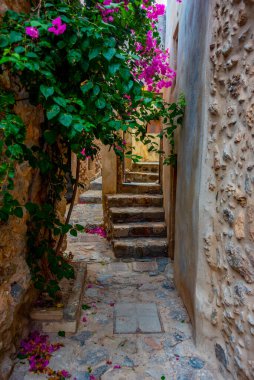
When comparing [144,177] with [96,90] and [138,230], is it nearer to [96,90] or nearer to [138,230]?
[138,230]

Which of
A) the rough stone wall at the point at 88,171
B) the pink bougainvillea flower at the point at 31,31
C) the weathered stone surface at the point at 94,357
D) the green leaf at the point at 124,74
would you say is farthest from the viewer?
the rough stone wall at the point at 88,171

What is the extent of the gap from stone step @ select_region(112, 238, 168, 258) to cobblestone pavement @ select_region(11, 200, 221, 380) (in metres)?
0.65

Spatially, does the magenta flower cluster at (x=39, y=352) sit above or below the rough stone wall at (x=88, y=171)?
below

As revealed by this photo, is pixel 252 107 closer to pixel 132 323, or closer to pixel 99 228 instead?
pixel 132 323

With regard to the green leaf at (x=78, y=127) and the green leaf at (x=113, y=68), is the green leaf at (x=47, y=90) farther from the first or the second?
the green leaf at (x=113, y=68)

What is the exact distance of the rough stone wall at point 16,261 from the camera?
219 cm

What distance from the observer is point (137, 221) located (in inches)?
228

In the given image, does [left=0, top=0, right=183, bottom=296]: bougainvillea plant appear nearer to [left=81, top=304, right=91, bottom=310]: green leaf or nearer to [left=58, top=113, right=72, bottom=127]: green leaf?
[left=58, top=113, right=72, bottom=127]: green leaf

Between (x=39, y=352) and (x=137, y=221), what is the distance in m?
3.44

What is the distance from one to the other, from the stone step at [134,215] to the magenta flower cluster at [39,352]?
3075 mm

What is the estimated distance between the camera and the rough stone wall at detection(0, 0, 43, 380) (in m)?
2.19

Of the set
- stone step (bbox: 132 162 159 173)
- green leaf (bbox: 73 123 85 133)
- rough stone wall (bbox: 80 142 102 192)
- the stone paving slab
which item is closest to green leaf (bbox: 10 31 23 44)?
green leaf (bbox: 73 123 85 133)

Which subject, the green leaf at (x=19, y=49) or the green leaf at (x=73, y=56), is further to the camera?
the green leaf at (x=73, y=56)

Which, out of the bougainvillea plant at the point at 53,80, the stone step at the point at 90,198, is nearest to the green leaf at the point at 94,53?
the bougainvillea plant at the point at 53,80
